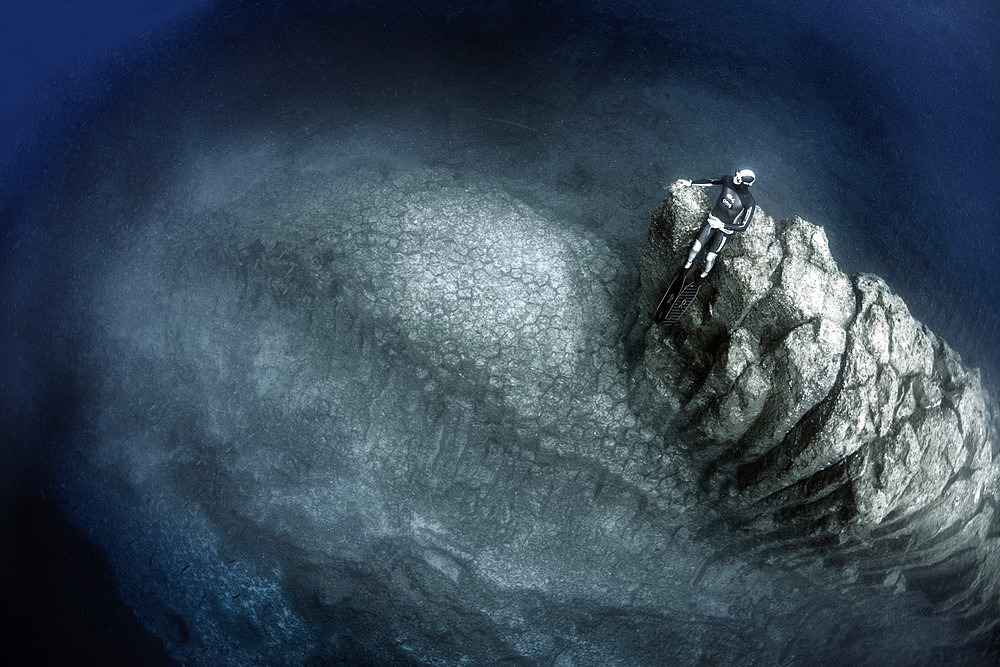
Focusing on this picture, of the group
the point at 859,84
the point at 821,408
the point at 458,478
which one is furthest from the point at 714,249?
the point at 859,84

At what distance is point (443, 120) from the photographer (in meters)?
4.91


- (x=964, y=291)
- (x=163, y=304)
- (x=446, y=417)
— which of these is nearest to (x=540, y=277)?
(x=446, y=417)

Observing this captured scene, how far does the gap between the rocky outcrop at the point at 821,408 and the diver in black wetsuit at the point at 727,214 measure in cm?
14

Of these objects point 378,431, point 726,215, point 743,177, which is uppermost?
point 743,177

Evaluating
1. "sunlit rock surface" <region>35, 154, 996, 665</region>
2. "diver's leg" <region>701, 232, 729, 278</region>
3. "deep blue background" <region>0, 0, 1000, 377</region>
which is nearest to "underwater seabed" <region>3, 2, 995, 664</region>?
"sunlit rock surface" <region>35, 154, 996, 665</region>

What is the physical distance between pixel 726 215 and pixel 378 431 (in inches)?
90.1

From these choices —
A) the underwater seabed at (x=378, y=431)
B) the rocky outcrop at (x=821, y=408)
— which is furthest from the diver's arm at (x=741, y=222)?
the underwater seabed at (x=378, y=431)

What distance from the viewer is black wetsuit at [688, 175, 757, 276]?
367 cm

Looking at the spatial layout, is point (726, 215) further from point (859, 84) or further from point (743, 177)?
point (859, 84)

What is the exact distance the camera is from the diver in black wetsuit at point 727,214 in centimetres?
365

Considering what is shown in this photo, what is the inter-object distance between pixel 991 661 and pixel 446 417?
11.6 ft

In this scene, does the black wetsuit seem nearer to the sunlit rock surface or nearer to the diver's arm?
the diver's arm

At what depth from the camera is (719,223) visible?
144 inches

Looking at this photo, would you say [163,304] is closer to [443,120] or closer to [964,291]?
[443,120]
